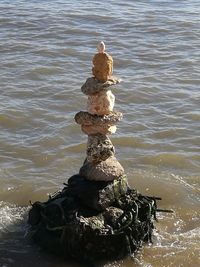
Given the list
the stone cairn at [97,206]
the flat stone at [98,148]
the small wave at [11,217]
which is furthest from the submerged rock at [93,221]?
the small wave at [11,217]

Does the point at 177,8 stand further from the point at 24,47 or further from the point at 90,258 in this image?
the point at 90,258

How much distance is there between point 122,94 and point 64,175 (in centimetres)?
302

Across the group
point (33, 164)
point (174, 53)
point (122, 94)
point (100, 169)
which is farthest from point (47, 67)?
point (100, 169)

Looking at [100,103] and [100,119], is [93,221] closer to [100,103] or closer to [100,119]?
[100,119]

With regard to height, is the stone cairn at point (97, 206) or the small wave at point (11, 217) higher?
the stone cairn at point (97, 206)

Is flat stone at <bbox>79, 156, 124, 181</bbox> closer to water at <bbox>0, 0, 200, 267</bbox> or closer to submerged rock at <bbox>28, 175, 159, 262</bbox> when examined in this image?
submerged rock at <bbox>28, 175, 159, 262</bbox>

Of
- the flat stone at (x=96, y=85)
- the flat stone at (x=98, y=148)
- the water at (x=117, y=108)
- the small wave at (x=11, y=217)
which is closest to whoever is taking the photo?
the flat stone at (x=96, y=85)

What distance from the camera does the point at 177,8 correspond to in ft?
57.0

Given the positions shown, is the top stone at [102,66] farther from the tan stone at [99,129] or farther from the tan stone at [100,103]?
the tan stone at [99,129]

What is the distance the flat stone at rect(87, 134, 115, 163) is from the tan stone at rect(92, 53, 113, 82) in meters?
0.62

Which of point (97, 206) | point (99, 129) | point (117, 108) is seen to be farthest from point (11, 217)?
point (117, 108)

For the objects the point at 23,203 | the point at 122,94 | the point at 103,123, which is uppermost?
the point at 103,123

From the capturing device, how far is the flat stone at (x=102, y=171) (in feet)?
20.3

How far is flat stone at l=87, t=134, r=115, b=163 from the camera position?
6.13 meters
